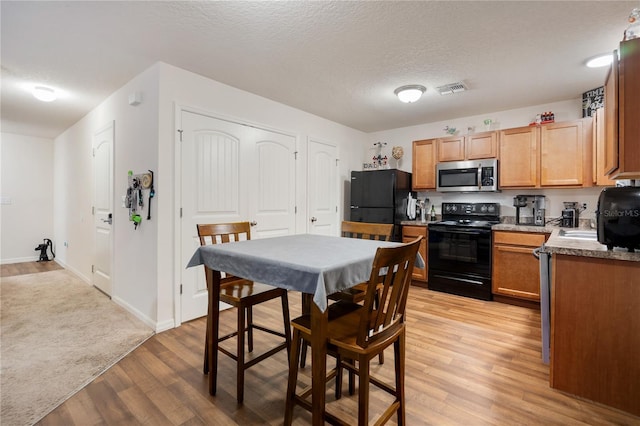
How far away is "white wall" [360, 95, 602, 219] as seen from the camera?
3.54 meters

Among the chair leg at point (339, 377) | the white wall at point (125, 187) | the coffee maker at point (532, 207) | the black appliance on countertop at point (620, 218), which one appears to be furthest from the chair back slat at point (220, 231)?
the coffee maker at point (532, 207)

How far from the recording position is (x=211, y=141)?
3.05 m

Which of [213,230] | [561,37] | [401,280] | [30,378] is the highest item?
[561,37]

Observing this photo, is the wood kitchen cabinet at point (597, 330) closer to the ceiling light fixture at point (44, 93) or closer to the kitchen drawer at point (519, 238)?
the kitchen drawer at point (519, 238)

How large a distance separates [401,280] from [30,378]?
255cm

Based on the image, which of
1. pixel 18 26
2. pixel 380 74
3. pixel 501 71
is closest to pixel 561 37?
pixel 501 71

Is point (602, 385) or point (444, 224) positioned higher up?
point (444, 224)

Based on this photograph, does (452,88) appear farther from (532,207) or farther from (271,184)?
(271,184)

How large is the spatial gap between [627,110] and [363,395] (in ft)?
6.65

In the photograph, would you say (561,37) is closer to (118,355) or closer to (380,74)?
(380,74)

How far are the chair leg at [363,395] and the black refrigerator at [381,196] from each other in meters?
3.19

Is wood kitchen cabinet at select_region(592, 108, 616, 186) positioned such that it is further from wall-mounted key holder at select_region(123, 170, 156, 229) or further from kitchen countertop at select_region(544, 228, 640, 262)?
wall-mounted key holder at select_region(123, 170, 156, 229)

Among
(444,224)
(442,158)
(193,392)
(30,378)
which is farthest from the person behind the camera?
(442,158)

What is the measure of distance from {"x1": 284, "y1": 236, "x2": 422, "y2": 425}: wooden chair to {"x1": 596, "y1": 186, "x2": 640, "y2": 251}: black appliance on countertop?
4.12 feet
